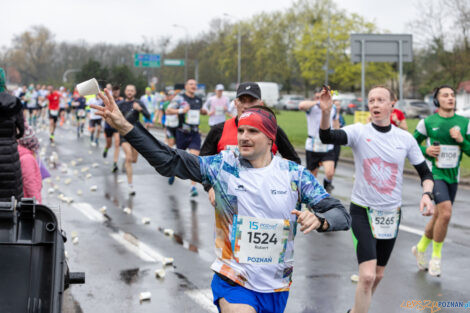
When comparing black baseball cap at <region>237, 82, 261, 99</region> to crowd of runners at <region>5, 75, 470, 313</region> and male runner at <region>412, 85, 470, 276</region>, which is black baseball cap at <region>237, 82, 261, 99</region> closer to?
crowd of runners at <region>5, 75, 470, 313</region>

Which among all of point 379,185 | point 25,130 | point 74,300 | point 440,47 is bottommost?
point 74,300

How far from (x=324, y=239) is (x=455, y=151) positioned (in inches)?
91.3

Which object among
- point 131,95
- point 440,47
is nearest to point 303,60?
point 440,47

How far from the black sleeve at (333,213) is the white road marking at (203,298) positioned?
248 centimetres

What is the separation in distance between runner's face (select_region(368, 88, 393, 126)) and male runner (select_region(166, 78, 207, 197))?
26.4 ft

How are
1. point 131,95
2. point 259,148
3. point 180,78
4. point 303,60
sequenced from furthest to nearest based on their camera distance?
point 303,60
point 180,78
point 131,95
point 259,148

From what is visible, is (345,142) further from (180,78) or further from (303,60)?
(303,60)

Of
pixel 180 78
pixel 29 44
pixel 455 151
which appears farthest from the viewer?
pixel 29 44

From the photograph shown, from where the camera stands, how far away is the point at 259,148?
12.2ft

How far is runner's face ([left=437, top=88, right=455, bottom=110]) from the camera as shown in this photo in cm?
722

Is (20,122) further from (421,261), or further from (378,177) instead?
(421,261)

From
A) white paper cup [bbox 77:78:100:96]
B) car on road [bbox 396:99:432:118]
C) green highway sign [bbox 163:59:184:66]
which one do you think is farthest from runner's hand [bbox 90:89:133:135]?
green highway sign [bbox 163:59:184:66]

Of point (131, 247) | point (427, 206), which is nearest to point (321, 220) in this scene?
point (427, 206)

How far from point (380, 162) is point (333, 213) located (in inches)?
80.1
